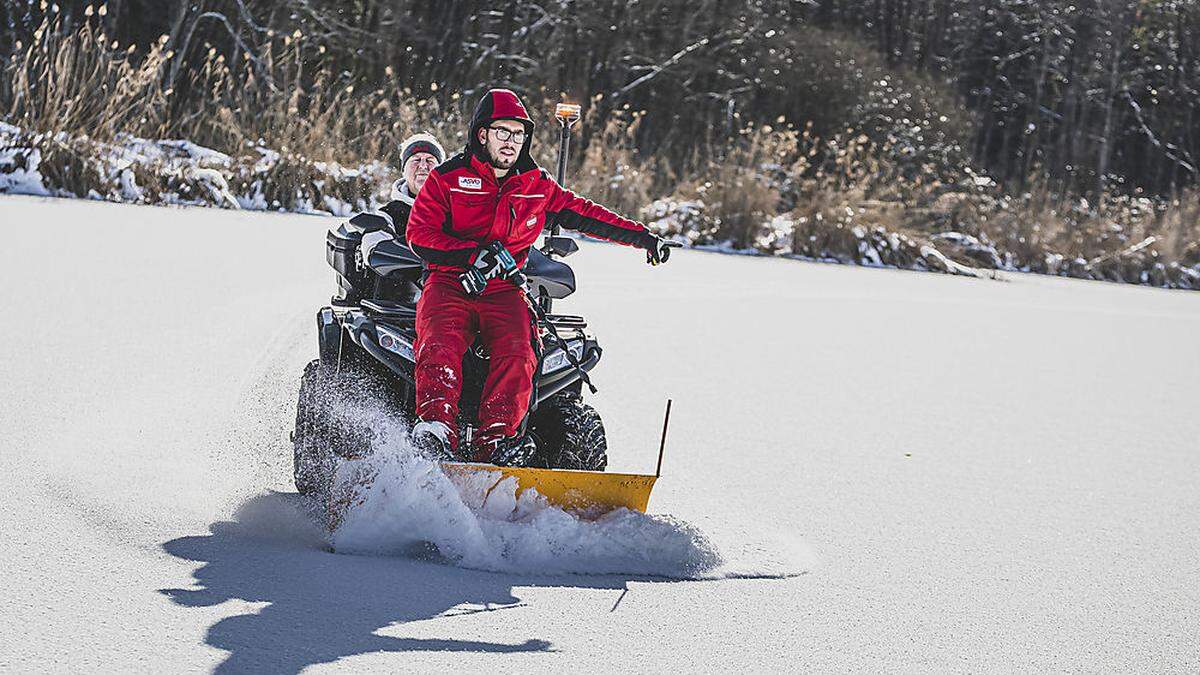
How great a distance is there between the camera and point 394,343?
16.0ft

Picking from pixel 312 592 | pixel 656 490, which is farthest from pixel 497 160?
pixel 312 592

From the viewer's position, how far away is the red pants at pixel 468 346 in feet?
15.0

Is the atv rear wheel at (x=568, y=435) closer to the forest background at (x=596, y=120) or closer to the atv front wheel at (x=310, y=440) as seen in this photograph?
the atv front wheel at (x=310, y=440)

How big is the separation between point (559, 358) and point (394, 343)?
51 centimetres

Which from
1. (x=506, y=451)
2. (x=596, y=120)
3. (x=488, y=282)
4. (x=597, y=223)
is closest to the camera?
(x=506, y=451)

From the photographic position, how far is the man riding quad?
4605 millimetres

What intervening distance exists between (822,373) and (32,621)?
6.28 metres

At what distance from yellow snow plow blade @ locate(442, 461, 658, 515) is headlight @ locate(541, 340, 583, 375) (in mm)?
522

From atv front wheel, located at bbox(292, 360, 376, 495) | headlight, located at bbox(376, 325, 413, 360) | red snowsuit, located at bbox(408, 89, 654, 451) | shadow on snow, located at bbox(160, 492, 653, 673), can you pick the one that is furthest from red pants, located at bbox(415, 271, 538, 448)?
shadow on snow, located at bbox(160, 492, 653, 673)

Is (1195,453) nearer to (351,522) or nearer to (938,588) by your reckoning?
(938,588)

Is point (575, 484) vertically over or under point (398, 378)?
under

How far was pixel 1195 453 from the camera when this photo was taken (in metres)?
7.86

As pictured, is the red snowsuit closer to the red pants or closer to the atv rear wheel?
the red pants

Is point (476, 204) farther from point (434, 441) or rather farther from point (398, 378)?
point (434, 441)
